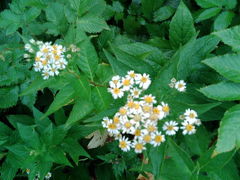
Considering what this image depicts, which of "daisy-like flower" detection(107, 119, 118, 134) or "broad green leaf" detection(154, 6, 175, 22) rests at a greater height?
"broad green leaf" detection(154, 6, 175, 22)

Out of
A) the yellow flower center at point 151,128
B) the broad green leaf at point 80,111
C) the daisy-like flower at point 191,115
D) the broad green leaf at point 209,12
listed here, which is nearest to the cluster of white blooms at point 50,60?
the broad green leaf at point 80,111

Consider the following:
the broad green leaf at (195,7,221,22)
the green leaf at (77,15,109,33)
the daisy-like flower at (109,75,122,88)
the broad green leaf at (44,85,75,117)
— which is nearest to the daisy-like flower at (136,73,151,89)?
the daisy-like flower at (109,75,122,88)

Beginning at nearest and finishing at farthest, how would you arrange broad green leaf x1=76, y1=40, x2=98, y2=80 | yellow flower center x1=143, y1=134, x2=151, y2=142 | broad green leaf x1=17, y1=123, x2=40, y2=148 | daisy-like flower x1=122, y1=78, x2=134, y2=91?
yellow flower center x1=143, y1=134, x2=151, y2=142 < daisy-like flower x1=122, y1=78, x2=134, y2=91 < broad green leaf x1=76, y1=40, x2=98, y2=80 < broad green leaf x1=17, y1=123, x2=40, y2=148

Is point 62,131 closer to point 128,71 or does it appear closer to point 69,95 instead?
point 69,95

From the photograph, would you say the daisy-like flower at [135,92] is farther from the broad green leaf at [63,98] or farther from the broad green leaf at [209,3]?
the broad green leaf at [209,3]

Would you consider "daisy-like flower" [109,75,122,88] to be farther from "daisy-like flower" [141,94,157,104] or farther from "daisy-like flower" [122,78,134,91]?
"daisy-like flower" [141,94,157,104]
